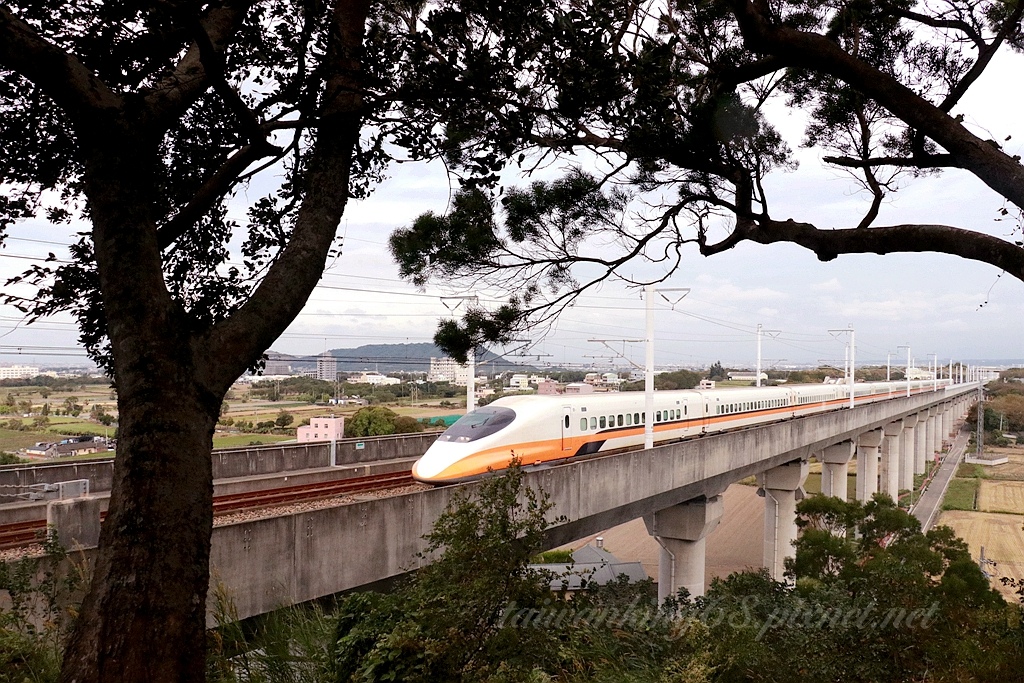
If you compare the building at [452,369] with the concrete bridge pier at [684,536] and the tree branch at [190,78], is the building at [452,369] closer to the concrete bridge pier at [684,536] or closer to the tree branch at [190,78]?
the tree branch at [190,78]

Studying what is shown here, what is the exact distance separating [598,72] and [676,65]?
0.93 meters

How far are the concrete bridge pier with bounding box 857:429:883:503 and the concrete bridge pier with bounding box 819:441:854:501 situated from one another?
5.83 metres

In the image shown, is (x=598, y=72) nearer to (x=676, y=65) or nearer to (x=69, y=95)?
(x=676, y=65)

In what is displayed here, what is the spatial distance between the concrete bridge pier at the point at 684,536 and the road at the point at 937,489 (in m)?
15.1

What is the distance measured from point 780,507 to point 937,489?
30.7 meters

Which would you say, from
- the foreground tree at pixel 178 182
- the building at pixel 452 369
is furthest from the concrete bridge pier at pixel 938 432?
the foreground tree at pixel 178 182

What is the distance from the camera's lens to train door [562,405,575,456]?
14242 mm

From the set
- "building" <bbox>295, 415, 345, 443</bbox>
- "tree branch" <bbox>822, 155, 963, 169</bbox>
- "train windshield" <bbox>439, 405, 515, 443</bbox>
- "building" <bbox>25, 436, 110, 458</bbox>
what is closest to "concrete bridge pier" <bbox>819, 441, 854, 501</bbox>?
"train windshield" <bbox>439, 405, 515, 443</bbox>

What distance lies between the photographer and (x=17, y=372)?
90.2ft

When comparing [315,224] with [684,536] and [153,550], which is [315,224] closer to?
[153,550]

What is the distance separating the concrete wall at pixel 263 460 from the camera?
11.6m

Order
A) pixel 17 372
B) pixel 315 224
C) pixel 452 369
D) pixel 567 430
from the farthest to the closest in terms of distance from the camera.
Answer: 1. pixel 17 372
2. pixel 452 369
3. pixel 567 430
4. pixel 315 224

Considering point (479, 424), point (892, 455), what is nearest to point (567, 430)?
point (479, 424)

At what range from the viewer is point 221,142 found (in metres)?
4.96
